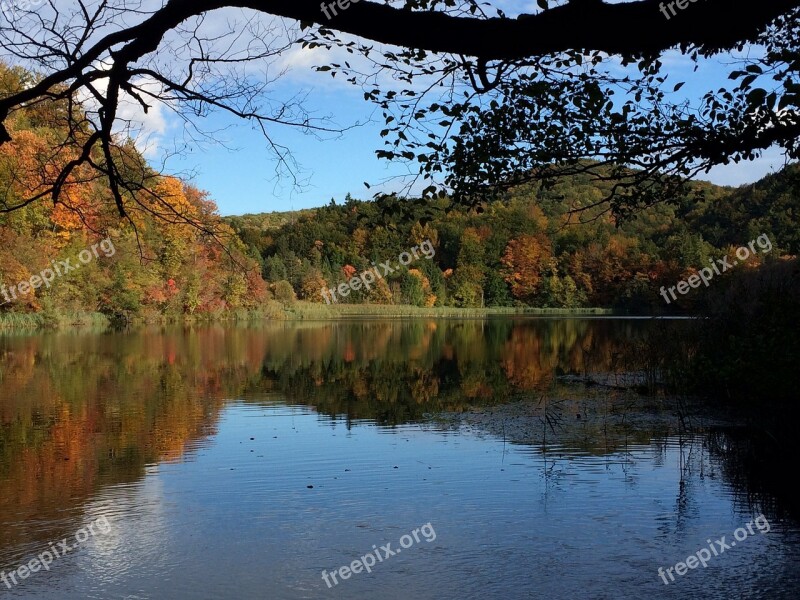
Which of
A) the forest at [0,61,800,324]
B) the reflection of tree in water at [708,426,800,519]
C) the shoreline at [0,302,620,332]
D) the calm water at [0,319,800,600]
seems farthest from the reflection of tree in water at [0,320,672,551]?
the shoreline at [0,302,620,332]

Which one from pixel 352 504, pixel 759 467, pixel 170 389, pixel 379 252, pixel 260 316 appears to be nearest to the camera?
pixel 352 504

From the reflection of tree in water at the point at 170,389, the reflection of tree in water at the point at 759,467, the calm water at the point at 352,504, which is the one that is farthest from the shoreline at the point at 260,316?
the reflection of tree in water at the point at 759,467

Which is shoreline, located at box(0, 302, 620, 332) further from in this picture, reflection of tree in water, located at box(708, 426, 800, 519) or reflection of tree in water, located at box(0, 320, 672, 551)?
reflection of tree in water, located at box(708, 426, 800, 519)

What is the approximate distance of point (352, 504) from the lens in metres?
7.39

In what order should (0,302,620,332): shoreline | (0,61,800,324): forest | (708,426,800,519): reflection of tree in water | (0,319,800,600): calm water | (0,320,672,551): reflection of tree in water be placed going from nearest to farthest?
(0,319,800,600): calm water < (708,426,800,519): reflection of tree in water < (0,320,672,551): reflection of tree in water < (0,61,800,324): forest < (0,302,620,332): shoreline

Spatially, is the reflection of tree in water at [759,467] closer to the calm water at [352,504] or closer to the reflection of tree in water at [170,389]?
the calm water at [352,504]

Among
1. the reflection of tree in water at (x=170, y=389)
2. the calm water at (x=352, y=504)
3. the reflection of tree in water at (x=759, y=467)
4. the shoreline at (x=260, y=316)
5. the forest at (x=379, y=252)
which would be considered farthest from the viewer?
the shoreline at (x=260, y=316)

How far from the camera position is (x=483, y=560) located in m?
5.82

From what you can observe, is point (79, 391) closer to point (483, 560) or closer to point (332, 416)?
point (332, 416)

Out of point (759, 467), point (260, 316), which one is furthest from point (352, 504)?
point (260, 316)

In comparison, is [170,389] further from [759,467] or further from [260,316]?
[260,316]

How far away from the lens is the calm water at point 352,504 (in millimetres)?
5457

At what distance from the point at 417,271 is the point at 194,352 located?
6685 centimetres

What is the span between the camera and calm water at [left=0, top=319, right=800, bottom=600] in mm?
5457
